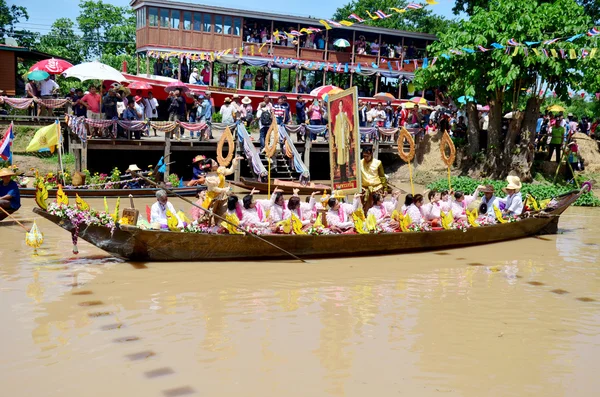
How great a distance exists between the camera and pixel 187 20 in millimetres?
26578

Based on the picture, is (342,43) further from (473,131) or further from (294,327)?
(294,327)

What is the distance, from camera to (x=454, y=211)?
12766mm

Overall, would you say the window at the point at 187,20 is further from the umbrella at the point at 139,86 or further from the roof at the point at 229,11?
the umbrella at the point at 139,86

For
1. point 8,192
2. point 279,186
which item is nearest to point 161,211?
point 8,192

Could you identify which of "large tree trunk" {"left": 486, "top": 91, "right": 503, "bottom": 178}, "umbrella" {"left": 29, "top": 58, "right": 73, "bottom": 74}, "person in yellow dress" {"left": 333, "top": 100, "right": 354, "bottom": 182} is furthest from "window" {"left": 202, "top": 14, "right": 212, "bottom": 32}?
"person in yellow dress" {"left": 333, "top": 100, "right": 354, "bottom": 182}

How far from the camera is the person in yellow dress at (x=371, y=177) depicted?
12.4 meters

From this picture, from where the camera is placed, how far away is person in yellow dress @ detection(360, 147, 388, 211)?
12430mm

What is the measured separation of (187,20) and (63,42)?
13.2 meters

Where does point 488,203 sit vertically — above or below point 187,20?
below

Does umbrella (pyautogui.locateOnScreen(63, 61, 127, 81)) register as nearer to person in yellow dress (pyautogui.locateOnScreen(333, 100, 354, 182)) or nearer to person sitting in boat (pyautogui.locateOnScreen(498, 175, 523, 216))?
person in yellow dress (pyautogui.locateOnScreen(333, 100, 354, 182))

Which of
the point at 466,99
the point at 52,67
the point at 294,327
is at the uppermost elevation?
the point at 52,67

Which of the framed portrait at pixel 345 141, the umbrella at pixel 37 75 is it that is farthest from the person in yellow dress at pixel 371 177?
the umbrella at pixel 37 75

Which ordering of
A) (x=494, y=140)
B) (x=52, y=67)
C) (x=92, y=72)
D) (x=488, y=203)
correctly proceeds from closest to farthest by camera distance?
(x=488, y=203) → (x=92, y=72) → (x=52, y=67) → (x=494, y=140)

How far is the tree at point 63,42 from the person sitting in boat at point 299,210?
88.7 ft
